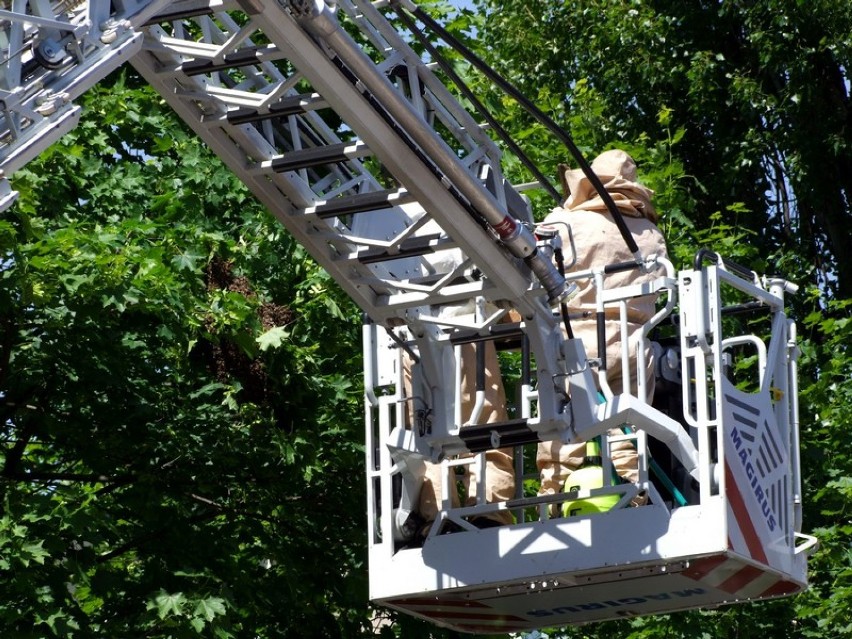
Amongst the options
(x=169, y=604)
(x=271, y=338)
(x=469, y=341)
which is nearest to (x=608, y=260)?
(x=469, y=341)

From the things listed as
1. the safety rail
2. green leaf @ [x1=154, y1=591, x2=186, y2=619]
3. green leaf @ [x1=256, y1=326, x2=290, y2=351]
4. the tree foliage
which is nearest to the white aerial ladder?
the safety rail

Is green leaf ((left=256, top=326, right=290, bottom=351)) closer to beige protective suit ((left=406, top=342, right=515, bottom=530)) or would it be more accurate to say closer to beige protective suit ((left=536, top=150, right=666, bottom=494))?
beige protective suit ((left=406, top=342, right=515, bottom=530))

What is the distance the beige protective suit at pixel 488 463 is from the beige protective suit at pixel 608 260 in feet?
0.61

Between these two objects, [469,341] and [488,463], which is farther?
[488,463]

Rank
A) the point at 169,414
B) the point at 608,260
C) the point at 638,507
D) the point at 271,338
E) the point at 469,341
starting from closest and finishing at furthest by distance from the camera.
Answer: the point at 638,507, the point at 469,341, the point at 608,260, the point at 271,338, the point at 169,414

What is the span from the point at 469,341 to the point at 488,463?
0.65m

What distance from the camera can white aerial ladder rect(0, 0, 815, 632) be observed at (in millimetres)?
8039

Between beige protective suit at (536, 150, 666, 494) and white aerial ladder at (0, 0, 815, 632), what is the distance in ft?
0.37

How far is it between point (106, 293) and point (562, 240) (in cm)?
322

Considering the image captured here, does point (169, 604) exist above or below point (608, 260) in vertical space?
below

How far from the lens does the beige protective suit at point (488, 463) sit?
904 centimetres

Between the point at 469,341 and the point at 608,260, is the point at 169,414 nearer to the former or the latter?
the point at 469,341

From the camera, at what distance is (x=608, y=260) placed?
9.02 metres

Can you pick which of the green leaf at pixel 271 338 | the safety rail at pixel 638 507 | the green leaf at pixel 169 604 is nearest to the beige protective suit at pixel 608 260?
the safety rail at pixel 638 507
